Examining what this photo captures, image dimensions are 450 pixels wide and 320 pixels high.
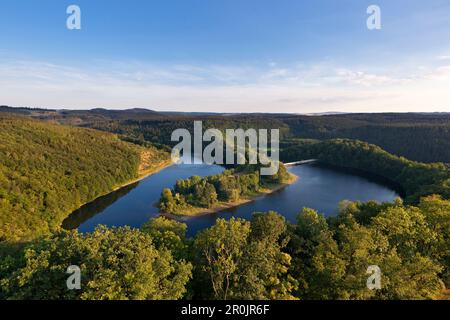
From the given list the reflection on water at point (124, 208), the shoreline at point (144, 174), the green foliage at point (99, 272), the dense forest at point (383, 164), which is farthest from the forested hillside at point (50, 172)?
the dense forest at point (383, 164)

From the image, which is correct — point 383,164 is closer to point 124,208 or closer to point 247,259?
point 124,208

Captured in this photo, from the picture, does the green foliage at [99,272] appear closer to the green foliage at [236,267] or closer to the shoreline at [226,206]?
the green foliage at [236,267]

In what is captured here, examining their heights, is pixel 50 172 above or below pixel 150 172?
above

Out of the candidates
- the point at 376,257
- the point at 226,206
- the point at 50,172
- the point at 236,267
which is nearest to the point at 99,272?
the point at 236,267

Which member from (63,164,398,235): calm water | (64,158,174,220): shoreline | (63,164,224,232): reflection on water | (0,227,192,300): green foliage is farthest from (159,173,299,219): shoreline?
(0,227,192,300): green foliage

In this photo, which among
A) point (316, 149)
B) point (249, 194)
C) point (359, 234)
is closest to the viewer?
point (359, 234)
